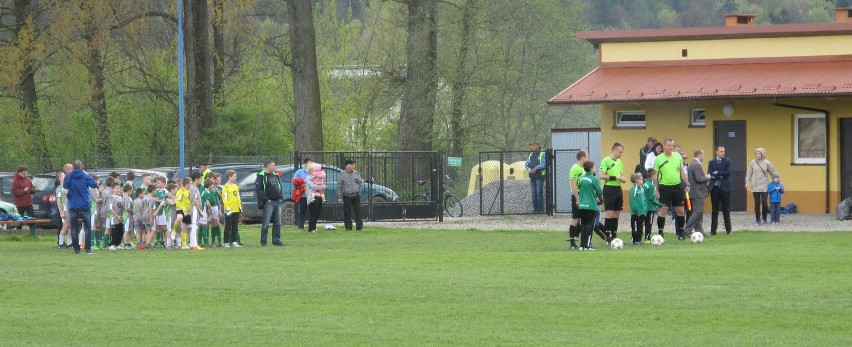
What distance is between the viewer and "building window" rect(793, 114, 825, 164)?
34.3m

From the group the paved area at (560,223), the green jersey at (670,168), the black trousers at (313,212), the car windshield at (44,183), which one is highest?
the green jersey at (670,168)

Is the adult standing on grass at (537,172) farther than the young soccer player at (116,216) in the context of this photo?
Yes

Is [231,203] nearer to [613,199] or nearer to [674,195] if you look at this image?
[613,199]

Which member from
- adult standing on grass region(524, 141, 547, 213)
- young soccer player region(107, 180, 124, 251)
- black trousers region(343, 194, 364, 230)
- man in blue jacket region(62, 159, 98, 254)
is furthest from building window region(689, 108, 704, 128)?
man in blue jacket region(62, 159, 98, 254)

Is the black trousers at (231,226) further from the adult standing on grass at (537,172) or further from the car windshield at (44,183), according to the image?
the adult standing on grass at (537,172)

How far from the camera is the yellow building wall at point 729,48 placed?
115ft

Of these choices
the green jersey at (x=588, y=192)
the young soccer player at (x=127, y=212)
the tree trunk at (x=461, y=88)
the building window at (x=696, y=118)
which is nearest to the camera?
the green jersey at (x=588, y=192)

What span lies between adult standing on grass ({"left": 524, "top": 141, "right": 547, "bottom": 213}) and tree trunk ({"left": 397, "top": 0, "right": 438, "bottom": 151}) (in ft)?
40.1

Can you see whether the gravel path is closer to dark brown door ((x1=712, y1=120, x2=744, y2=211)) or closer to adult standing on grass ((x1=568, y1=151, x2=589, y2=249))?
dark brown door ((x1=712, y1=120, x2=744, y2=211))

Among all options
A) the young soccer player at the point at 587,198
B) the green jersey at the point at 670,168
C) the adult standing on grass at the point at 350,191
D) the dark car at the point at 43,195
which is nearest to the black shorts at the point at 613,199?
the young soccer player at the point at 587,198

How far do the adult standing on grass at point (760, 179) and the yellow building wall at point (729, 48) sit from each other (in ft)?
19.9

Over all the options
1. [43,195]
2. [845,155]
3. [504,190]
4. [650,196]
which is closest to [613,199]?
[650,196]

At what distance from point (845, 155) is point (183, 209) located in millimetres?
16403

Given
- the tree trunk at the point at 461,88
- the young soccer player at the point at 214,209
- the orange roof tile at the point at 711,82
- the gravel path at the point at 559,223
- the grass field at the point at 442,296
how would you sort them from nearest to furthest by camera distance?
1. the grass field at the point at 442,296
2. the young soccer player at the point at 214,209
3. the gravel path at the point at 559,223
4. the orange roof tile at the point at 711,82
5. the tree trunk at the point at 461,88
